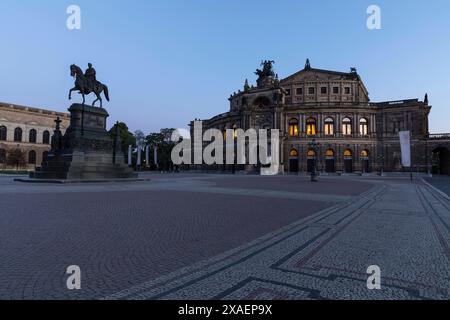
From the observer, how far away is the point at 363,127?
188ft

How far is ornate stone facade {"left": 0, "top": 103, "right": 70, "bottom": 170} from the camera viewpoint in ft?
204

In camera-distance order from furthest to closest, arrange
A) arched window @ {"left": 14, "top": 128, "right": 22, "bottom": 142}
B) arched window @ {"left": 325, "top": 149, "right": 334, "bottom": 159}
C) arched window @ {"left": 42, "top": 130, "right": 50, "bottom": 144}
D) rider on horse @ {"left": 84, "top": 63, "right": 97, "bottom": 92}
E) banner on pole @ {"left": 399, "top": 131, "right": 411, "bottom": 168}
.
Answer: arched window @ {"left": 42, "top": 130, "right": 50, "bottom": 144} → arched window @ {"left": 14, "top": 128, "right": 22, "bottom": 142} → arched window @ {"left": 325, "top": 149, "right": 334, "bottom": 159} → banner on pole @ {"left": 399, "top": 131, "right": 411, "bottom": 168} → rider on horse @ {"left": 84, "top": 63, "right": 97, "bottom": 92}

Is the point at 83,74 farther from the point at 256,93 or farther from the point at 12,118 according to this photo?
the point at 12,118

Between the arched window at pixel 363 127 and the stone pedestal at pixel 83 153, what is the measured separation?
50.7 meters

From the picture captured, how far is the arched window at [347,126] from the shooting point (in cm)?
5684

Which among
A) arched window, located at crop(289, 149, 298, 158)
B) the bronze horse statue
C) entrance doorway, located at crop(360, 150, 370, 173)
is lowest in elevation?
entrance doorway, located at crop(360, 150, 370, 173)

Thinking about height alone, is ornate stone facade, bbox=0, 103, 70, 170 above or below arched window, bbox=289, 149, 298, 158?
above

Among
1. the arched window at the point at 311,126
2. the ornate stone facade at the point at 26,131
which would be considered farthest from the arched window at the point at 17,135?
the arched window at the point at 311,126

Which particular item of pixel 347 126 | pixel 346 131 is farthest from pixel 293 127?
pixel 347 126

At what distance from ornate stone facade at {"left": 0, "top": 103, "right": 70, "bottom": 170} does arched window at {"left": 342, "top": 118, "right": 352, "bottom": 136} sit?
7053 centimetres

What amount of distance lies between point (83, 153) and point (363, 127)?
55.2 meters

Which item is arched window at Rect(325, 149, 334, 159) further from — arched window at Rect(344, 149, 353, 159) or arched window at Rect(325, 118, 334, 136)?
arched window at Rect(325, 118, 334, 136)

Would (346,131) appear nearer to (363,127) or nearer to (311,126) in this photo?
(363,127)

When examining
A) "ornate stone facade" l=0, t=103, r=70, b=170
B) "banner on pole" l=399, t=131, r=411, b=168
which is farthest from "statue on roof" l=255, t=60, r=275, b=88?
"ornate stone facade" l=0, t=103, r=70, b=170
